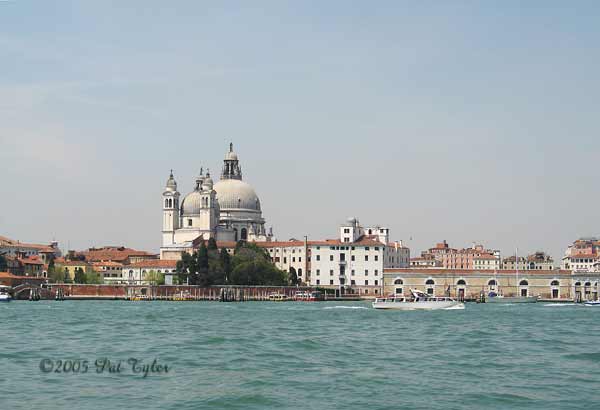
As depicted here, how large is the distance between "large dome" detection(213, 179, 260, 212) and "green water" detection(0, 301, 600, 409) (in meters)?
59.7

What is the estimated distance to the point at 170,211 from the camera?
96.1 metres

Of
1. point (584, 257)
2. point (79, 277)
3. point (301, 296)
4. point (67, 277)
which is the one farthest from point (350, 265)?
point (584, 257)

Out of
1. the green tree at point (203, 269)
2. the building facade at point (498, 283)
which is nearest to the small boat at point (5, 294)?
the green tree at point (203, 269)

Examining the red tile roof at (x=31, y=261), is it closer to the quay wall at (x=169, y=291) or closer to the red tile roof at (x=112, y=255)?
the red tile roof at (x=112, y=255)

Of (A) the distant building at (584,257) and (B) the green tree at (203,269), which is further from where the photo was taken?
(A) the distant building at (584,257)

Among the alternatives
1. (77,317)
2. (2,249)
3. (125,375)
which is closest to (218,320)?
(77,317)

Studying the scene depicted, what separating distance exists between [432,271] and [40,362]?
63183mm

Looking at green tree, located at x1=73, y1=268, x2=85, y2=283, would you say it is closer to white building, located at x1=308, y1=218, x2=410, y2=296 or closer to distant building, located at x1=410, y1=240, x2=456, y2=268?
white building, located at x1=308, y1=218, x2=410, y2=296

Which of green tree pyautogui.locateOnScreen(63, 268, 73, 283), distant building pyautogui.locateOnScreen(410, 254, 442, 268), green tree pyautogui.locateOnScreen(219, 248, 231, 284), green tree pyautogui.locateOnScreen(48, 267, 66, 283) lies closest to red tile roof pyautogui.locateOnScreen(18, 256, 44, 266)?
green tree pyautogui.locateOnScreen(63, 268, 73, 283)

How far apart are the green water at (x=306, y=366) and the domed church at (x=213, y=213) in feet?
182

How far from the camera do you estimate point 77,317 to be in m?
45.4

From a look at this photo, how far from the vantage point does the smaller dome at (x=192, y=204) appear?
96375 millimetres

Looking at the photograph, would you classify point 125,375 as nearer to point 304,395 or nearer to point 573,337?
point 304,395

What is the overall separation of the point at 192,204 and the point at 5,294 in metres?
26.2
